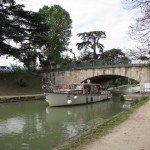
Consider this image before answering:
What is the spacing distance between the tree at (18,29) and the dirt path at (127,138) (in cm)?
2990

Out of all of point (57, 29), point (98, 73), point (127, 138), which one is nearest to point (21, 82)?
point (98, 73)

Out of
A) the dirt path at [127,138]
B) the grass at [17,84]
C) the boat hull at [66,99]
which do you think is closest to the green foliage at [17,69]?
the grass at [17,84]

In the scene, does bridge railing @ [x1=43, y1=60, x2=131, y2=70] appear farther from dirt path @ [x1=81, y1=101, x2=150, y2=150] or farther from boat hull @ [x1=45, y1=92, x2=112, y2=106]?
dirt path @ [x1=81, y1=101, x2=150, y2=150]

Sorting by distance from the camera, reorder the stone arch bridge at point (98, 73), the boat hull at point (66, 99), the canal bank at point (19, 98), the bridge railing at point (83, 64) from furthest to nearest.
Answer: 1. the bridge railing at point (83, 64)
2. the stone arch bridge at point (98, 73)
3. the canal bank at point (19, 98)
4. the boat hull at point (66, 99)

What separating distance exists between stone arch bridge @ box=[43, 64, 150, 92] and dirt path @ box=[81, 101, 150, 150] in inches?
1100

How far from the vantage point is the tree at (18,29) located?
4406 centimetres

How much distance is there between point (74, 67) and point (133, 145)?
138 feet

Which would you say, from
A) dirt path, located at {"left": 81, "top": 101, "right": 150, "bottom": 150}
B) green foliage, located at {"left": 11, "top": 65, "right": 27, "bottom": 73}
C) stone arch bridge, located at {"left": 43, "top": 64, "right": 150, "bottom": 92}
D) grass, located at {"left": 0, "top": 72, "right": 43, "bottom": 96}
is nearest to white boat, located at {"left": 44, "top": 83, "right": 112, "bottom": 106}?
stone arch bridge, located at {"left": 43, "top": 64, "right": 150, "bottom": 92}

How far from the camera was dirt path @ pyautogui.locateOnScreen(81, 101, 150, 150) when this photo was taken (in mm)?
10758

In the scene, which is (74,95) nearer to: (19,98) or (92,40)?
(19,98)

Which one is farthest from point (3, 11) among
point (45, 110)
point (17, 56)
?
point (45, 110)

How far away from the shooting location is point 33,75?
53844mm

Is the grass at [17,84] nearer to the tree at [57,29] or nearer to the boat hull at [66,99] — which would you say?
the tree at [57,29]

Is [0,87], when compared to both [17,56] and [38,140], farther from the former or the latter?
[38,140]
